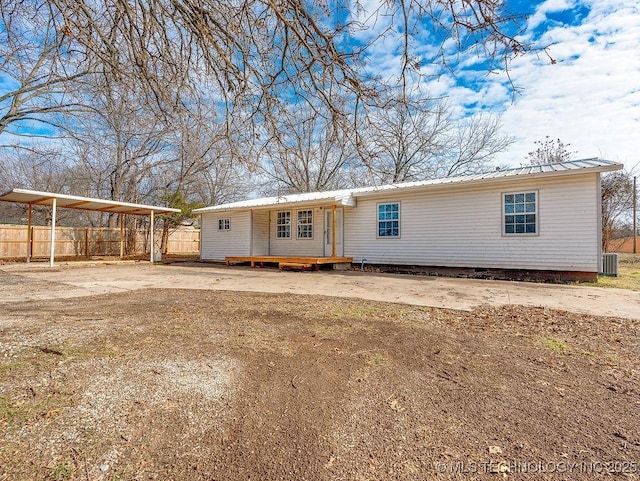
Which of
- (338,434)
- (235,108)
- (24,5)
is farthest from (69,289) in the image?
(338,434)

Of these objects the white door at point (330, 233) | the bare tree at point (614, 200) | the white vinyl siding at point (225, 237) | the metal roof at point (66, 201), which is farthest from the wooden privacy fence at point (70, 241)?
the bare tree at point (614, 200)

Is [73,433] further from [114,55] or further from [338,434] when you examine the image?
[114,55]

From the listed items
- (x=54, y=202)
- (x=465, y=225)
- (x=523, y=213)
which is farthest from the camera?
(x=54, y=202)

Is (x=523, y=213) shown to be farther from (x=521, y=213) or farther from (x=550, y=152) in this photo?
(x=550, y=152)

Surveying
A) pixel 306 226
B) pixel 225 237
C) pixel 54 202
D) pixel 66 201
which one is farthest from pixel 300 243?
pixel 66 201

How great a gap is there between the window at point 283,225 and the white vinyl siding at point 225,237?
1.27m

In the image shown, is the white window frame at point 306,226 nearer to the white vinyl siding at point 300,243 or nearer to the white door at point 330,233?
the white vinyl siding at point 300,243

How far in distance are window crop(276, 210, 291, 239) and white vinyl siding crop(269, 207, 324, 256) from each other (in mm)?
173

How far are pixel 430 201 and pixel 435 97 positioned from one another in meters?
8.50

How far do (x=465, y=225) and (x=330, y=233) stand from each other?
505cm

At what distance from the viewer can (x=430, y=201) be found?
1102 centimetres

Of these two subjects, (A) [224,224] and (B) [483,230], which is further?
(A) [224,224]

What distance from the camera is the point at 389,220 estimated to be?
11922mm

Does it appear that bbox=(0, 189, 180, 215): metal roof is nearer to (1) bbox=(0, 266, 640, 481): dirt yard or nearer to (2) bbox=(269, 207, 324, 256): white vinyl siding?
(2) bbox=(269, 207, 324, 256): white vinyl siding
